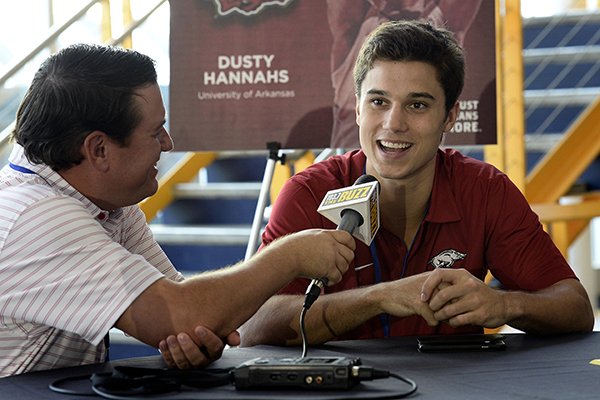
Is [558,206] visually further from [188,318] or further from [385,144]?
[188,318]

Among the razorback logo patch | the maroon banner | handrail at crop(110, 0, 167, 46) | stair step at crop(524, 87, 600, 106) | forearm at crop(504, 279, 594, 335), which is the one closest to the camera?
forearm at crop(504, 279, 594, 335)

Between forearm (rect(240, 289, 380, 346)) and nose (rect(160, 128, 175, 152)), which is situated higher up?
nose (rect(160, 128, 175, 152))

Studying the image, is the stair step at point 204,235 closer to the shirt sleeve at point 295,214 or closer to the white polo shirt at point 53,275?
the shirt sleeve at point 295,214

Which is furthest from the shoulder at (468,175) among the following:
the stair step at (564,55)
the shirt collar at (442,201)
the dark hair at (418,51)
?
the stair step at (564,55)

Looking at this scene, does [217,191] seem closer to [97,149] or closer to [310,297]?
[97,149]

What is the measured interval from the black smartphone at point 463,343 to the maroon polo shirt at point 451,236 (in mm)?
373

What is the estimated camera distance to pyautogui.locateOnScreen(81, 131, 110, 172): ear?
181 centimetres

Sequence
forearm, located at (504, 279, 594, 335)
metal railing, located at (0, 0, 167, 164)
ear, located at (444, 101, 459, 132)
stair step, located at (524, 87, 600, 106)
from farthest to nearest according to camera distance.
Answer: stair step, located at (524, 87, 600, 106) → metal railing, located at (0, 0, 167, 164) → ear, located at (444, 101, 459, 132) → forearm, located at (504, 279, 594, 335)

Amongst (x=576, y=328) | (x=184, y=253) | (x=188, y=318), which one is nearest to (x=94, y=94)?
(x=188, y=318)

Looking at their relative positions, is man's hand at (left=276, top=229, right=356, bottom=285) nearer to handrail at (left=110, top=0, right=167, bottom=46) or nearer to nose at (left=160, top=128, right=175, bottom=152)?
nose at (left=160, top=128, right=175, bottom=152)

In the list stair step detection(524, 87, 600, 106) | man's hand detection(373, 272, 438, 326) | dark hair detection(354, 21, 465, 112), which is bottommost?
man's hand detection(373, 272, 438, 326)

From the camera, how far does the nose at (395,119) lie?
7.48ft

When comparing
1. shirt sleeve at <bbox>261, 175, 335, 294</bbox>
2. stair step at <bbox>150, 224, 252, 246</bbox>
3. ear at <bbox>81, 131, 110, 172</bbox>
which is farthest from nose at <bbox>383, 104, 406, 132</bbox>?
stair step at <bbox>150, 224, 252, 246</bbox>

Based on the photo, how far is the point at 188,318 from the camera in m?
1.65
